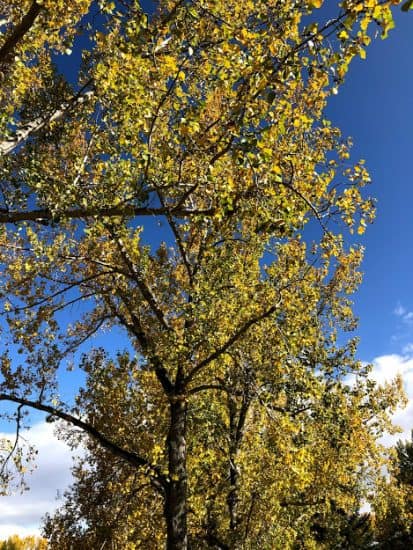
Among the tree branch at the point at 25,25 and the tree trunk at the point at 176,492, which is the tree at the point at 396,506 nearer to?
the tree trunk at the point at 176,492

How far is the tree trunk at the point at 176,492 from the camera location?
12662 mm

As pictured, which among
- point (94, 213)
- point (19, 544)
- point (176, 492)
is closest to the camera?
point (94, 213)

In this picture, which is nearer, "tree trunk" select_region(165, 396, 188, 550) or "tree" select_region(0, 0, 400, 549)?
"tree" select_region(0, 0, 400, 549)

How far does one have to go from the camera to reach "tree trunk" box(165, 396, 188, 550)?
12.7m

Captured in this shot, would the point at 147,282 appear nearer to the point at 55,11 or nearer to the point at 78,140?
the point at 78,140

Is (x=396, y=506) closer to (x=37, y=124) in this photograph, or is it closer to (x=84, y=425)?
(x=84, y=425)

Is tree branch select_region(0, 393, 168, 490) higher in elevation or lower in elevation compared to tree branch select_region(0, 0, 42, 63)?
lower

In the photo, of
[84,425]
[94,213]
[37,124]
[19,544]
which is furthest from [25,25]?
[19,544]

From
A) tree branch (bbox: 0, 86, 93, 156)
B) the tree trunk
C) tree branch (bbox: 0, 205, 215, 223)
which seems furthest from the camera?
the tree trunk

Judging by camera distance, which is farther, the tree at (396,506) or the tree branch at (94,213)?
the tree at (396,506)

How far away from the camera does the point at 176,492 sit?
1302 cm

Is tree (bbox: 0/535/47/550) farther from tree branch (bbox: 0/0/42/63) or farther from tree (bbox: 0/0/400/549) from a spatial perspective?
tree branch (bbox: 0/0/42/63)

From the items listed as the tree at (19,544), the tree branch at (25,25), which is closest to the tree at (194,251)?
the tree branch at (25,25)

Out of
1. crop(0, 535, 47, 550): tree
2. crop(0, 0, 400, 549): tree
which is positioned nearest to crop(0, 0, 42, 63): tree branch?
crop(0, 0, 400, 549): tree
